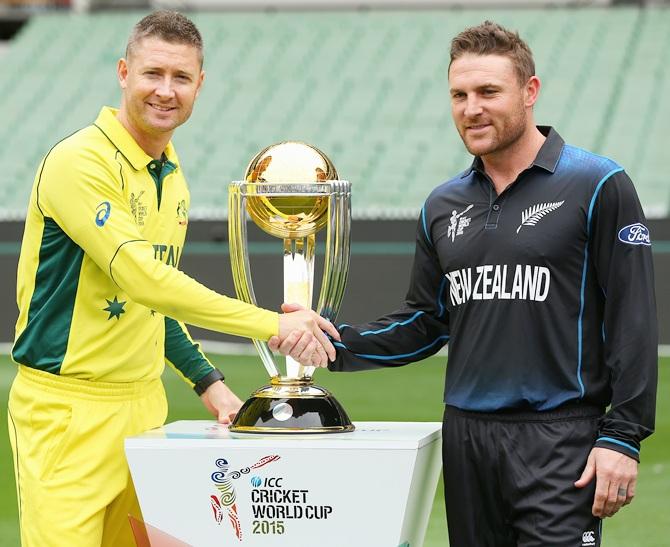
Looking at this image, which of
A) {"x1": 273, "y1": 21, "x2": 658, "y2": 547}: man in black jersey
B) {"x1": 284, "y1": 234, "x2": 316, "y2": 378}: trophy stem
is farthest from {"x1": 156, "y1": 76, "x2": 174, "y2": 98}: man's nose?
{"x1": 273, "y1": 21, "x2": 658, "y2": 547}: man in black jersey

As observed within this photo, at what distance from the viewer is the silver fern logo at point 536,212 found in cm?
275

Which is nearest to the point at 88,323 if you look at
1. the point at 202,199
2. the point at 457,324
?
the point at 457,324

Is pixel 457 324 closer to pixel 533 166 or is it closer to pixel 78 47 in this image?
pixel 533 166

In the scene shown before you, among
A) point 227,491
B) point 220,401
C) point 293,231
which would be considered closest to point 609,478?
point 227,491

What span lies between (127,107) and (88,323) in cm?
50

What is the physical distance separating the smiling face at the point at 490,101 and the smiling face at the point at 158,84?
608mm

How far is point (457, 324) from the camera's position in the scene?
290cm

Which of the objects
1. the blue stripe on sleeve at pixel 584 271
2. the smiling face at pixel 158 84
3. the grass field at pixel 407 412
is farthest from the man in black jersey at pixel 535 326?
the grass field at pixel 407 412

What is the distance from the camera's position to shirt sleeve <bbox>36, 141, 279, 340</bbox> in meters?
2.75

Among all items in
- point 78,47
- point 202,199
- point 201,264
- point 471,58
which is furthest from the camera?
point 78,47

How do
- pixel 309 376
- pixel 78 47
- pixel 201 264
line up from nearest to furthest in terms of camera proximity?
pixel 309 376, pixel 201 264, pixel 78 47

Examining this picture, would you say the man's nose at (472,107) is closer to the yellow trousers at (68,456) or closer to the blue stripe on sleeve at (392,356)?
the blue stripe on sleeve at (392,356)

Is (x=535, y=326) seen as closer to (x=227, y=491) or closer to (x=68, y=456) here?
(x=227, y=491)

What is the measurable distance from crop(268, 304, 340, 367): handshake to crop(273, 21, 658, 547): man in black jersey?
0.01 meters
